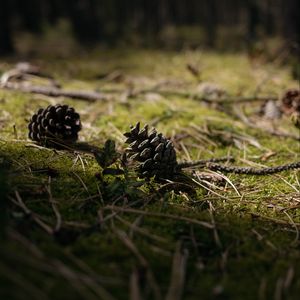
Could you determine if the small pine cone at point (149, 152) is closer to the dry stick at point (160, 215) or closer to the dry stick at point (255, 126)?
the dry stick at point (160, 215)

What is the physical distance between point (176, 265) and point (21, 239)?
437 millimetres

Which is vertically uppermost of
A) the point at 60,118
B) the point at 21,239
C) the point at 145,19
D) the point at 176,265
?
the point at 145,19

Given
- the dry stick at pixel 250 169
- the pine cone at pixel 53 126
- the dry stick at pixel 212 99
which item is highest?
the pine cone at pixel 53 126

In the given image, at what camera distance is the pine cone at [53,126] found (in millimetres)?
1886

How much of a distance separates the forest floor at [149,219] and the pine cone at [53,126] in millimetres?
72

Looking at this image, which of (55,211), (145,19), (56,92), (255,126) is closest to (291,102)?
(255,126)

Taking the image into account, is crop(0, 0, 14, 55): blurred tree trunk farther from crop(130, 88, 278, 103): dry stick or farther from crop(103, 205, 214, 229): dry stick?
crop(103, 205, 214, 229): dry stick

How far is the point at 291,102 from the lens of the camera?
2.74m

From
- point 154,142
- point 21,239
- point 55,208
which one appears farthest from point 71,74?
point 21,239

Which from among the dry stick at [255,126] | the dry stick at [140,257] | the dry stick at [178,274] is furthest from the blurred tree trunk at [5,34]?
the dry stick at [178,274]

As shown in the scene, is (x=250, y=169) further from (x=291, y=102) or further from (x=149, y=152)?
(x=291, y=102)

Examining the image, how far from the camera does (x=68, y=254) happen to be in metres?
1.06

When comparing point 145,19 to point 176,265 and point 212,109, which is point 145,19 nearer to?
point 212,109

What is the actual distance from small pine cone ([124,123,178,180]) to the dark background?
91.6 inches
